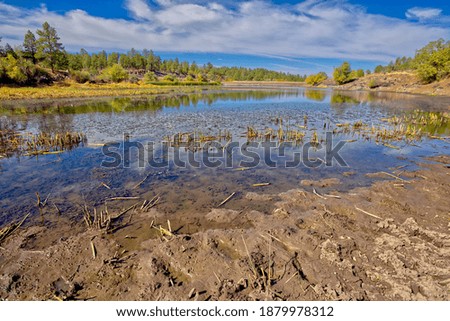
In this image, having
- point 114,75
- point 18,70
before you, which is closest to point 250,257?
point 18,70

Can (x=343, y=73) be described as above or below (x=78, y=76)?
above

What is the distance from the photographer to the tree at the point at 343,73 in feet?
477

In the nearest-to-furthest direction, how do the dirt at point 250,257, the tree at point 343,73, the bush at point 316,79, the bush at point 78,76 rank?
the dirt at point 250,257
the bush at point 78,76
the tree at point 343,73
the bush at point 316,79

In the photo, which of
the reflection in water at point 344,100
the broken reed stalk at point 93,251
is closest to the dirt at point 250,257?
the broken reed stalk at point 93,251

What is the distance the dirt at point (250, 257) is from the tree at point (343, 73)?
163146 mm

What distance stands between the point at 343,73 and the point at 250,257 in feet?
557

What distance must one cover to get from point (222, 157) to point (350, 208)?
7.61 metres

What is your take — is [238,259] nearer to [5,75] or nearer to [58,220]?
[58,220]

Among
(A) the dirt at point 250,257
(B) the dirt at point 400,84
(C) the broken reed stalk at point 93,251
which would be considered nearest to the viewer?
(A) the dirt at point 250,257

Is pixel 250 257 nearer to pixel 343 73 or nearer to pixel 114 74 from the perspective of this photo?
pixel 114 74

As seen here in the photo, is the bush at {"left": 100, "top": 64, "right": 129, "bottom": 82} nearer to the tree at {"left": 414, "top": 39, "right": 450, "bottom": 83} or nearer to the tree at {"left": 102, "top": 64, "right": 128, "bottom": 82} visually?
the tree at {"left": 102, "top": 64, "right": 128, "bottom": 82}

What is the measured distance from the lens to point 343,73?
147 metres

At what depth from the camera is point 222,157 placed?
1368cm

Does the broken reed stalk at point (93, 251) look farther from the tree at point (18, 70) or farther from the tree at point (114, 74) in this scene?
the tree at point (114, 74)
